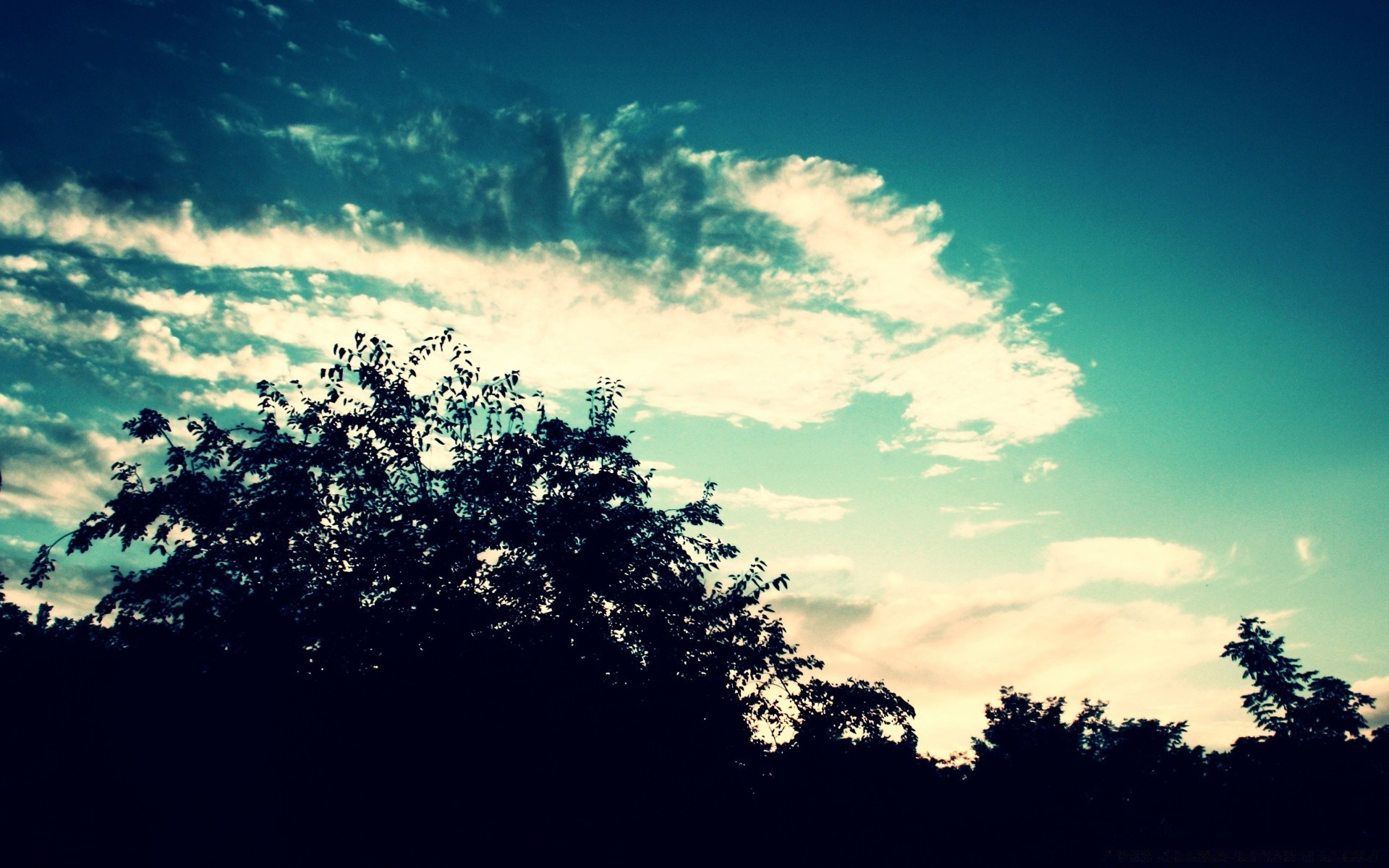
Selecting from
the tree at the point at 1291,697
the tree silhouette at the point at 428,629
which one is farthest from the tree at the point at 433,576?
the tree at the point at 1291,697

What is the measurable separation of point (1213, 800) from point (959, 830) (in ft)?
93.8

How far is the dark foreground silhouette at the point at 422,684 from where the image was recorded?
10070 millimetres

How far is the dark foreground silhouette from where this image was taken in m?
10.1

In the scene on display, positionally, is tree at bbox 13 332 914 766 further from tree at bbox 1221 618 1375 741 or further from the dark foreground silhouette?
tree at bbox 1221 618 1375 741

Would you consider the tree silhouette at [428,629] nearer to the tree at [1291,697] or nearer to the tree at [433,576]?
the tree at [433,576]

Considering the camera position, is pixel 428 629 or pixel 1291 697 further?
pixel 1291 697

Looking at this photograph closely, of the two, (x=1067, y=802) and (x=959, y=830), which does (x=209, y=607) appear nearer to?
(x=959, y=830)

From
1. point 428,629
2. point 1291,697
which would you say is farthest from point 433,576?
point 1291,697

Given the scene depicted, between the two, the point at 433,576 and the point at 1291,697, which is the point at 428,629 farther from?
the point at 1291,697

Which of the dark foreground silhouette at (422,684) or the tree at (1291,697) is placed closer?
the dark foreground silhouette at (422,684)

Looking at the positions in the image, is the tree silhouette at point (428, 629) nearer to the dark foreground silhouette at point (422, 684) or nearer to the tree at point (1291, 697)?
the dark foreground silhouette at point (422, 684)

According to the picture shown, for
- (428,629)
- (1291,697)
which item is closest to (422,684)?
(428,629)

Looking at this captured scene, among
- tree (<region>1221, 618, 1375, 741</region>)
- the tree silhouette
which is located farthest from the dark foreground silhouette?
tree (<region>1221, 618, 1375, 741</region>)

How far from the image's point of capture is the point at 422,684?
10.9 meters
